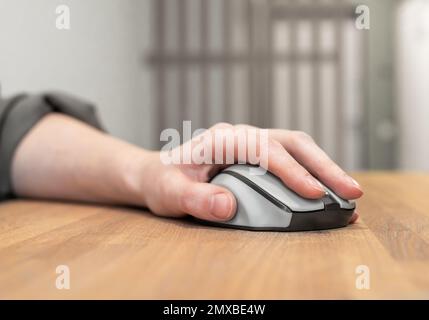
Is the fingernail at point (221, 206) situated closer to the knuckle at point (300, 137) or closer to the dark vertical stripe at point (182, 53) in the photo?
the knuckle at point (300, 137)

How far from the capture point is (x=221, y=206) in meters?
0.52

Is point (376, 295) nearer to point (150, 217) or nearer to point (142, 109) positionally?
point (150, 217)

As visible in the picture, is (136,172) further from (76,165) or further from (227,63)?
(227,63)

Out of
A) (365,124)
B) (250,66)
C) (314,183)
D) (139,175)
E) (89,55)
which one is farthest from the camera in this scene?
(365,124)

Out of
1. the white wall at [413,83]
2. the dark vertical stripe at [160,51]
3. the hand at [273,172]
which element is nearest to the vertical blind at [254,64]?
the dark vertical stripe at [160,51]

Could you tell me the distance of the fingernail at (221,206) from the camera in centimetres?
52

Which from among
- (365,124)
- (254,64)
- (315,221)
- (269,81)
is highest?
(254,64)

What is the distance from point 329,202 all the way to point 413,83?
9.62ft

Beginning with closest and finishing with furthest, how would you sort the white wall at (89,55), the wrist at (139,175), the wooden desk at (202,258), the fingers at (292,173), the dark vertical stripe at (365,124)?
the wooden desk at (202,258)
the fingers at (292,173)
the wrist at (139,175)
the white wall at (89,55)
the dark vertical stripe at (365,124)

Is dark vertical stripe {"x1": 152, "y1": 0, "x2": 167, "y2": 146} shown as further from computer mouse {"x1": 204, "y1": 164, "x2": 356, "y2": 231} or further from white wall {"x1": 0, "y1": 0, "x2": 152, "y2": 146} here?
computer mouse {"x1": 204, "y1": 164, "x2": 356, "y2": 231}

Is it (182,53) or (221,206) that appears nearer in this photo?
(221,206)

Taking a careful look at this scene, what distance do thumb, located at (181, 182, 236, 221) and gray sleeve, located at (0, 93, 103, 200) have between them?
0.38m

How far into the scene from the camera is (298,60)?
10.6 feet

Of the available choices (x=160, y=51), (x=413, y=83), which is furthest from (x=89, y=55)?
(x=413, y=83)
